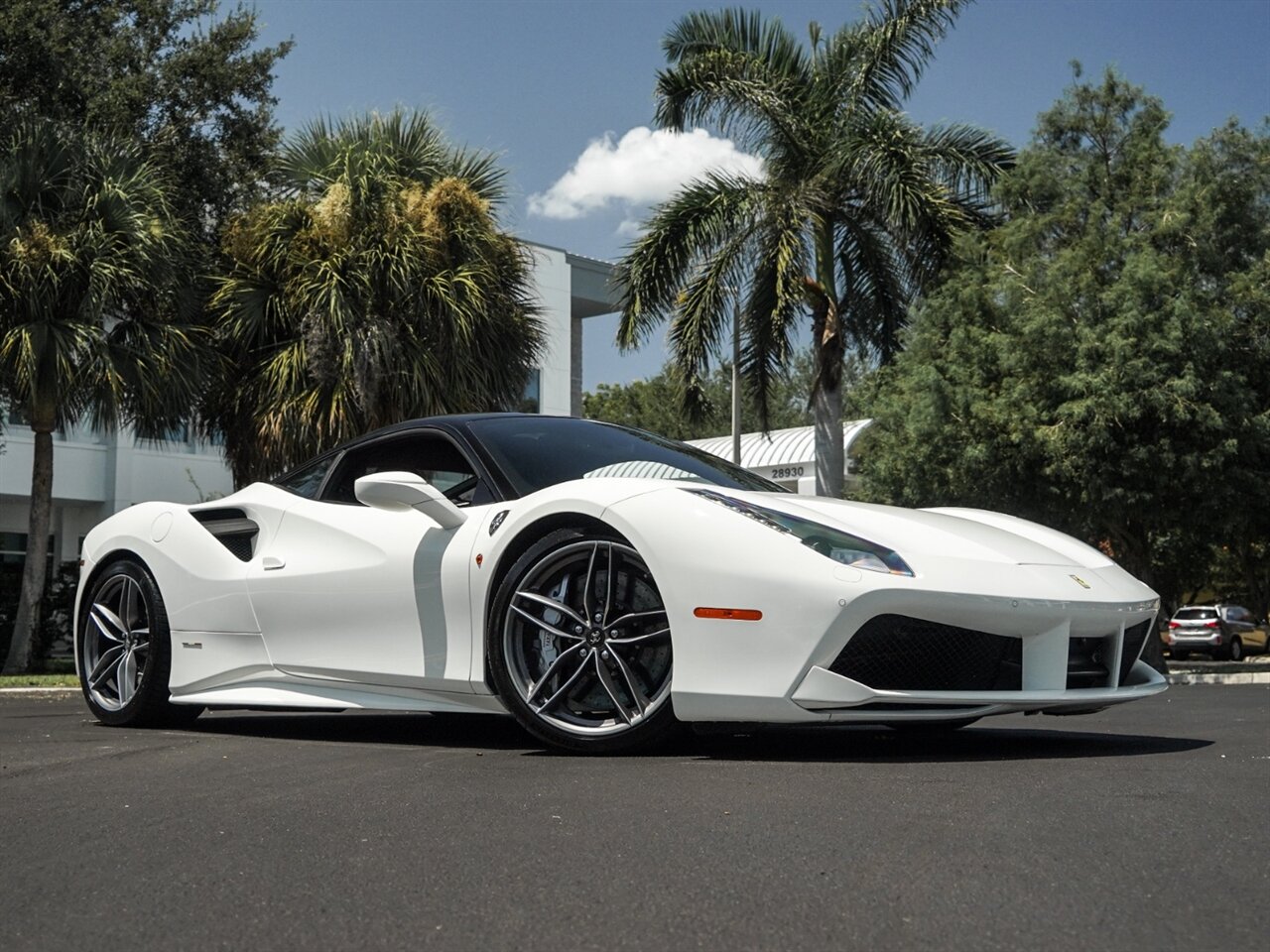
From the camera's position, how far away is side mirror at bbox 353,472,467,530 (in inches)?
207

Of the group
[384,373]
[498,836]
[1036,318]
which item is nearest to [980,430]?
[1036,318]

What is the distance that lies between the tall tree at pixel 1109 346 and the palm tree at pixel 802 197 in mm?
1041

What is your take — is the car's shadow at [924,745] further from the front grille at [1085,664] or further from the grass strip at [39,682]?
the grass strip at [39,682]

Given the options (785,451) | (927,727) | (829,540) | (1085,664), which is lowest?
(927,727)

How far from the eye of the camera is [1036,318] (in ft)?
64.0

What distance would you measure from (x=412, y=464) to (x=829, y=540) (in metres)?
2.18

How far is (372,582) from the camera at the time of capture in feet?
18.3

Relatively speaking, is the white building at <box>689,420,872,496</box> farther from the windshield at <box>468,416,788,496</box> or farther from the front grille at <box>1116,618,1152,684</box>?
the front grille at <box>1116,618,1152,684</box>

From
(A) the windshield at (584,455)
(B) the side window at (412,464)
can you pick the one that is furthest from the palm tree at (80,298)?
(A) the windshield at (584,455)

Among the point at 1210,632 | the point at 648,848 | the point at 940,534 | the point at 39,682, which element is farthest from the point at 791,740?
the point at 1210,632

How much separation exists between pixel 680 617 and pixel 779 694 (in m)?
0.39

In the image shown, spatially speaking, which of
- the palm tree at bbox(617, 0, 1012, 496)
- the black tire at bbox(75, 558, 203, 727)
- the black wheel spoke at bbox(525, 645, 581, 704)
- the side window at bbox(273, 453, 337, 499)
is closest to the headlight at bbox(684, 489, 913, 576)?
the black wheel spoke at bbox(525, 645, 581, 704)

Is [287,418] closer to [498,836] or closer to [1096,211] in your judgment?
[1096,211]

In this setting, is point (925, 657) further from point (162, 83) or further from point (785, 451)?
point (785, 451)
